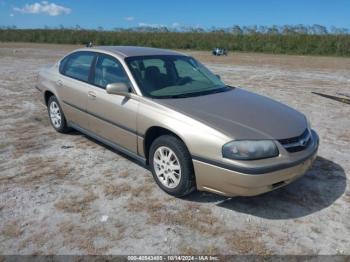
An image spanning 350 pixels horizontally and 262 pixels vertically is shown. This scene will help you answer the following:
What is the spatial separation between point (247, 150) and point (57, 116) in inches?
150

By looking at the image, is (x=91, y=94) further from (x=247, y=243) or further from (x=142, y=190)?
(x=247, y=243)

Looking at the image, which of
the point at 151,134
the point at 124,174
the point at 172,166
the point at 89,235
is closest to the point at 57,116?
the point at 124,174

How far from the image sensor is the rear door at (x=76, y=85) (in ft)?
17.0

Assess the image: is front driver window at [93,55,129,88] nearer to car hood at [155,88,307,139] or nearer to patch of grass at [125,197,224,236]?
car hood at [155,88,307,139]

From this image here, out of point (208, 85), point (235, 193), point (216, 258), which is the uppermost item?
point (208, 85)

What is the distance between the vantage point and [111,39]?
4275 centimetres

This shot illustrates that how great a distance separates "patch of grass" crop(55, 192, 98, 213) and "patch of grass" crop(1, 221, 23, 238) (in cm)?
47

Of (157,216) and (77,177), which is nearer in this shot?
(157,216)

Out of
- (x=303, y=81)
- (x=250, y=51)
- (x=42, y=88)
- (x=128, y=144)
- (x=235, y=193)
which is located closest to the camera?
(x=235, y=193)

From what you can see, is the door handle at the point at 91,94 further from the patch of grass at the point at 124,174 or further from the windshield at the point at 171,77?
the patch of grass at the point at 124,174

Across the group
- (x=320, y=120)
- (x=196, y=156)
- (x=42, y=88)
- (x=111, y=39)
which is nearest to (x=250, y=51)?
(x=111, y=39)

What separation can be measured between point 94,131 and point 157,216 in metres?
1.94

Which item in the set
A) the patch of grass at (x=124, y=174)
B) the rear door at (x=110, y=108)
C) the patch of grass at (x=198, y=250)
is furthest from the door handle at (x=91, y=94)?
the patch of grass at (x=198, y=250)

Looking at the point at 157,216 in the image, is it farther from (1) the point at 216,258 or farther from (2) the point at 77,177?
(2) the point at 77,177
